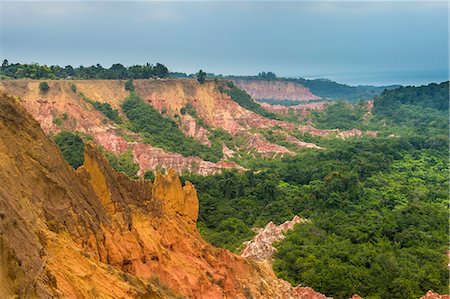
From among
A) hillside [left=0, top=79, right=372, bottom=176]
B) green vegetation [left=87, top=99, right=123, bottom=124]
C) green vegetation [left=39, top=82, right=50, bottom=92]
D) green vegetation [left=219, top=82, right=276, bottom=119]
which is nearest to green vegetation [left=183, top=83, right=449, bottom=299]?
hillside [left=0, top=79, right=372, bottom=176]

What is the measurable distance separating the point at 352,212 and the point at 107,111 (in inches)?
1750

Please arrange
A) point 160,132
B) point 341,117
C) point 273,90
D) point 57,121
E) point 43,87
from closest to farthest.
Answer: point 57,121 < point 43,87 < point 160,132 < point 341,117 < point 273,90

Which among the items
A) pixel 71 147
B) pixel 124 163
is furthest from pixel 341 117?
pixel 71 147

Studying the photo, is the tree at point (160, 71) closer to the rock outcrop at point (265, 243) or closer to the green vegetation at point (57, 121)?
the green vegetation at point (57, 121)

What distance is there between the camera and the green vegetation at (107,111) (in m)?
74.3

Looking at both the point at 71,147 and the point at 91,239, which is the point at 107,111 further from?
the point at 91,239

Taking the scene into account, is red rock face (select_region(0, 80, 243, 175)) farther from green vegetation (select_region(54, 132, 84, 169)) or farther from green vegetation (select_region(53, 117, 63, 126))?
green vegetation (select_region(54, 132, 84, 169))

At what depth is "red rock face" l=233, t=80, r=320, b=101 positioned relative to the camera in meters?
182

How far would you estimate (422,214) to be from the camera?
135 ft

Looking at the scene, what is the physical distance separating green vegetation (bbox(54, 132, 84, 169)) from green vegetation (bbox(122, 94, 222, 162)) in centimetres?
1218

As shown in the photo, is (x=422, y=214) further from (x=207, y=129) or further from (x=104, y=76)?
(x=104, y=76)

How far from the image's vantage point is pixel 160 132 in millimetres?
74312

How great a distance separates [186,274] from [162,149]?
153 ft

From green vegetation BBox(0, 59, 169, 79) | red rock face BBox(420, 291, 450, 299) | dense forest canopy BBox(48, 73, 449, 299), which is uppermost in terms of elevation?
green vegetation BBox(0, 59, 169, 79)
